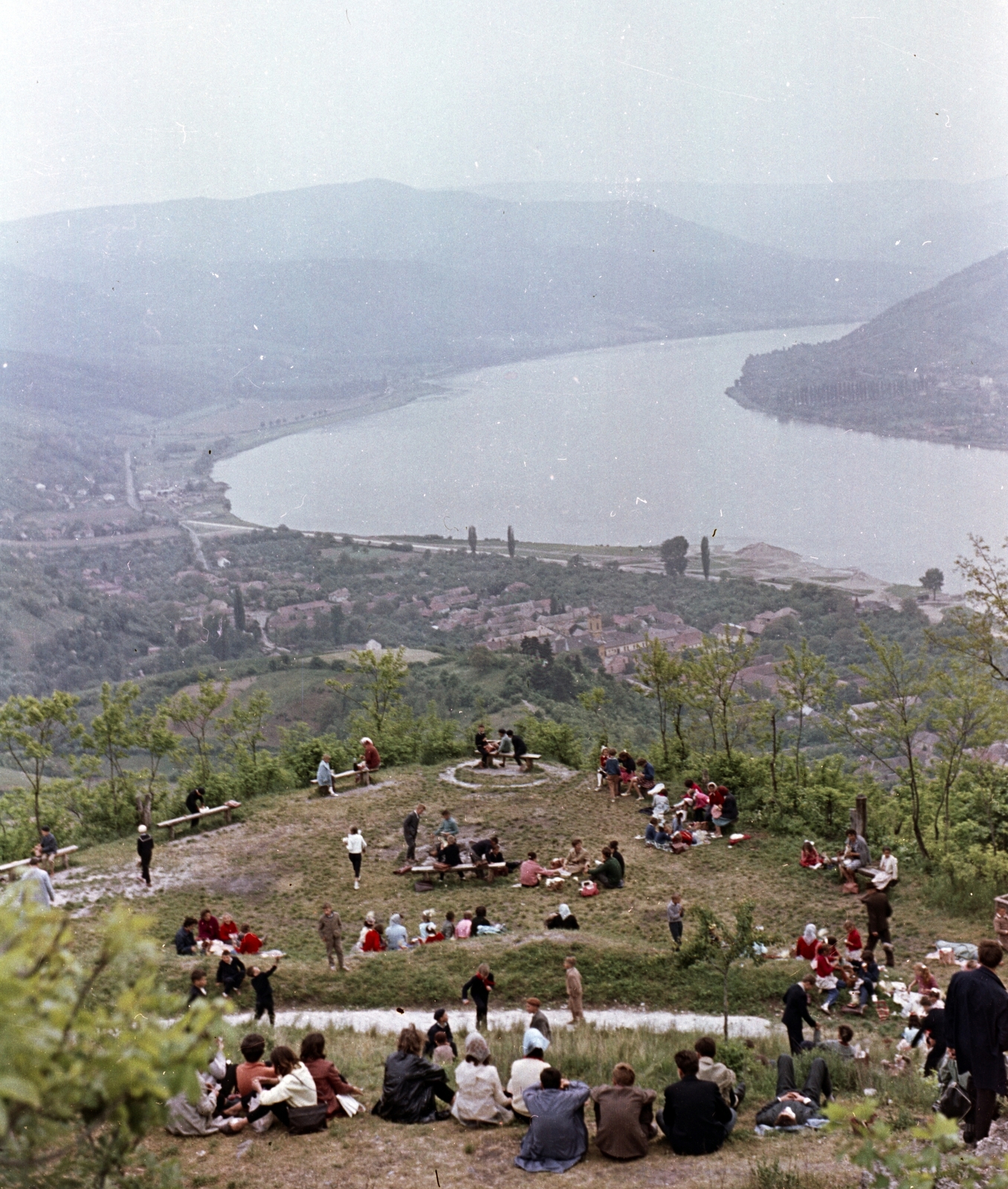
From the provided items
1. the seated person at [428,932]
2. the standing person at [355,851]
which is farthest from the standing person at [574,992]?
the standing person at [355,851]

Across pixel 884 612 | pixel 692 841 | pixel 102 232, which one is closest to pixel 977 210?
pixel 884 612

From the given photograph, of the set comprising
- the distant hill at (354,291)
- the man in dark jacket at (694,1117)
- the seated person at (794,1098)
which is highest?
the distant hill at (354,291)

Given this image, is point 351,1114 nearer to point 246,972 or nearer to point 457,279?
point 246,972

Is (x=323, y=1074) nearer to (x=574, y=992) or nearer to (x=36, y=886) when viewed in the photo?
(x=574, y=992)

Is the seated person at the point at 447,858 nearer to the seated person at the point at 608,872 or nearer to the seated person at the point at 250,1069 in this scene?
the seated person at the point at 608,872

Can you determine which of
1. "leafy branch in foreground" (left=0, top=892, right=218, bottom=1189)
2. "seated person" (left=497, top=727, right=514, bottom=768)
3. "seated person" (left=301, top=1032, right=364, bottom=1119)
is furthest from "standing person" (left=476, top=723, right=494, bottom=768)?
"leafy branch in foreground" (left=0, top=892, right=218, bottom=1189)

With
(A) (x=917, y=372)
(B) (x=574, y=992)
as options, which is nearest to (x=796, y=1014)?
(B) (x=574, y=992)
